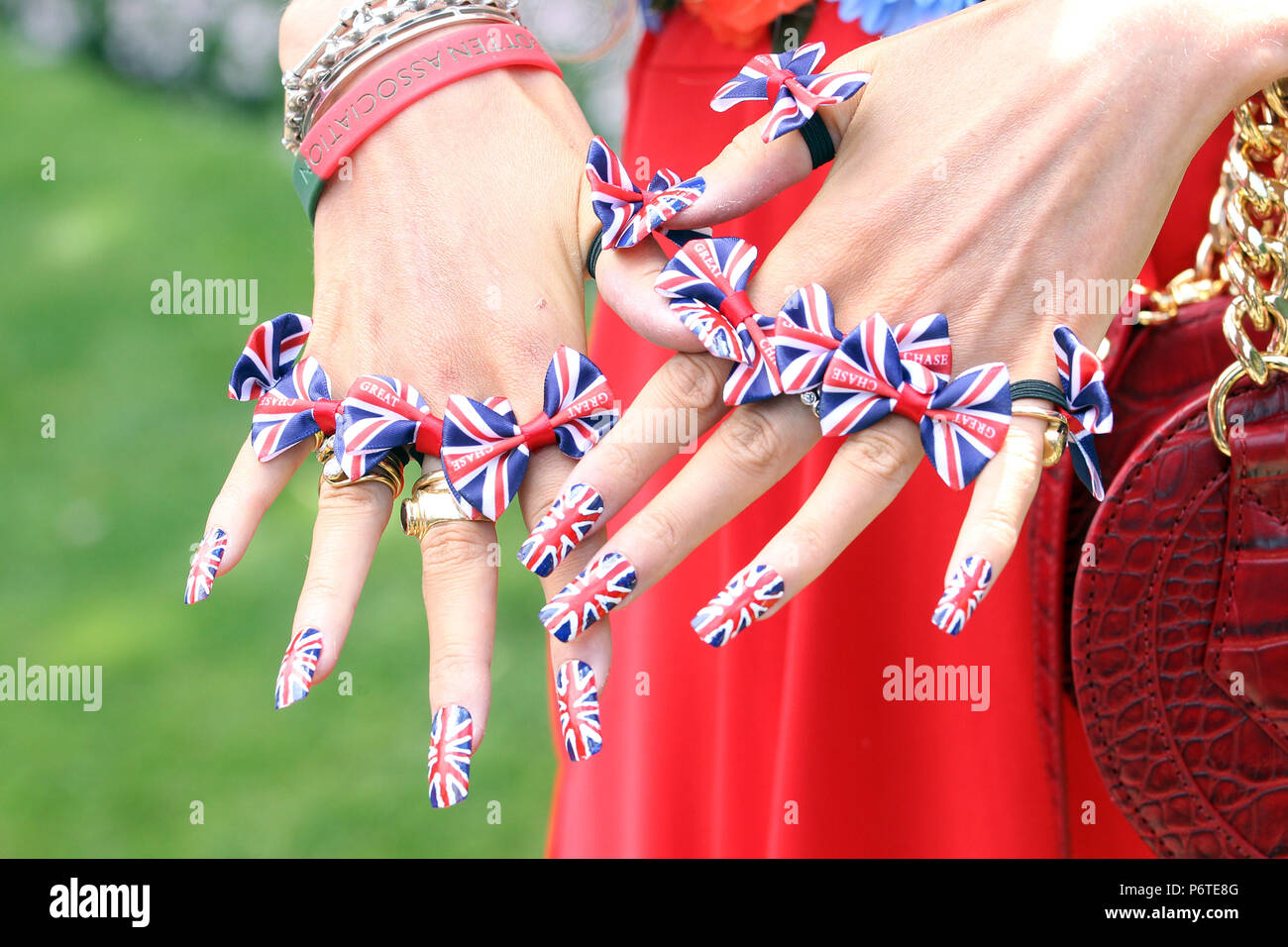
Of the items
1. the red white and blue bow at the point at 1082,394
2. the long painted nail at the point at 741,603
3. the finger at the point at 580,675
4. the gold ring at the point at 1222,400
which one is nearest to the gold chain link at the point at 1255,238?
the gold ring at the point at 1222,400

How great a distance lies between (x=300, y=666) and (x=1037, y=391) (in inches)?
20.5

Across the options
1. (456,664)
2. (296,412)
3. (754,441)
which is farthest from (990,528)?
(296,412)

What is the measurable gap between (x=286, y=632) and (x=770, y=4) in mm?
1904

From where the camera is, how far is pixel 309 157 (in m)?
0.91

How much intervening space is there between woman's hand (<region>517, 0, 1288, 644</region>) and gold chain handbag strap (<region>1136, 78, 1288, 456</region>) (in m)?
0.07

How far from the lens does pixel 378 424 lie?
31.9 inches

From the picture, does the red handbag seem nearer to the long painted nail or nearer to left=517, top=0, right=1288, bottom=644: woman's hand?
left=517, top=0, right=1288, bottom=644: woman's hand

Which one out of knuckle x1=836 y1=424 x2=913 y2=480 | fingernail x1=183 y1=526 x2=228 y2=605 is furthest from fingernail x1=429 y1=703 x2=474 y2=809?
knuckle x1=836 y1=424 x2=913 y2=480

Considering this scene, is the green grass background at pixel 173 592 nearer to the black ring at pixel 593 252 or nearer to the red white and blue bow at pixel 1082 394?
the black ring at pixel 593 252

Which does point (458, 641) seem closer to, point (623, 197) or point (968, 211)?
point (623, 197)

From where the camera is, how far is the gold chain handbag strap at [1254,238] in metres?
0.79

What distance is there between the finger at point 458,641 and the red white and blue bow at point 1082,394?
397mm

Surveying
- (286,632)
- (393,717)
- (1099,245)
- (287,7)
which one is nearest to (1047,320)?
(1099,245)
